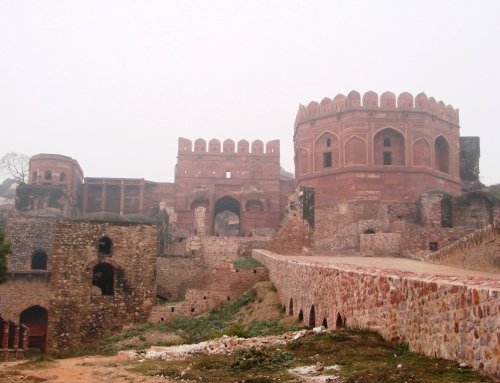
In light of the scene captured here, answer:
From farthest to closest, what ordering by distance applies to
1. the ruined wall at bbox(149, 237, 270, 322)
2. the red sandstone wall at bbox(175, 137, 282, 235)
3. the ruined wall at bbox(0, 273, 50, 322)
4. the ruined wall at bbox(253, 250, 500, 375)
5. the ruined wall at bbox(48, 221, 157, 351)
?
the red sandstone wall at bbox(175, 137, 282, 235)
the ruined wall at bbox(0, 273, 50, 322)
the ruined wall at bbox(48, 221, 157, 351)
the ruined wall at bbox(149, 237, 270, 322)
the ruined wall at bbox(253, 250, 500, 375)

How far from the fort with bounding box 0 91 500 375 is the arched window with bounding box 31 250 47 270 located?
0.19 ft

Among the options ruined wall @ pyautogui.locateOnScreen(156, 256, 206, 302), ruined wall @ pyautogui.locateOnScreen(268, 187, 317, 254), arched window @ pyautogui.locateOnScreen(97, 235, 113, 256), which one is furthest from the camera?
ruined wall @ pyautogui.locateOnScreen(156, 256, 206, 302)

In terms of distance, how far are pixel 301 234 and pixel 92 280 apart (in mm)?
7370

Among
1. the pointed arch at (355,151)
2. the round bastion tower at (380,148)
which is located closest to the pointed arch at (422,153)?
the round bastion tower at (380,148)

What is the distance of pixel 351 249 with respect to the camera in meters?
29.0

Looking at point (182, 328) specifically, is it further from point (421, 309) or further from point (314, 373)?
point (421, 309)

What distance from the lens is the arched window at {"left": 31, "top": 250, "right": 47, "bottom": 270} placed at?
31484 mm

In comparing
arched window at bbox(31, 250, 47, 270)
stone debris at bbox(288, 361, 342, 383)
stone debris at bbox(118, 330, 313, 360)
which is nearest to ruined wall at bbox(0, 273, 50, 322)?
arched window at bbox(31, 250, 47, 270)

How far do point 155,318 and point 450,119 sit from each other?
23198 millimetres

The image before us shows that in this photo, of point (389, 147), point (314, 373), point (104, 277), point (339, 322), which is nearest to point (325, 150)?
point (389, 147)

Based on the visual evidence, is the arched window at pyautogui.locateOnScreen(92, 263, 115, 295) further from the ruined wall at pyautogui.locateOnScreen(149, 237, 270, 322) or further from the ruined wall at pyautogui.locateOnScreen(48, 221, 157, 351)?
the ruined wall at pyautogui.locateOnScreen(149, 237, 270, 322)

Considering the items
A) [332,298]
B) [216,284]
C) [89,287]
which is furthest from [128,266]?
[332,298]

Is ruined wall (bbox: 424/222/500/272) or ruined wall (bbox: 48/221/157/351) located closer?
ruined wall (bbox: 424/222/500/272)

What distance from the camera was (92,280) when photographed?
20.4 metres
